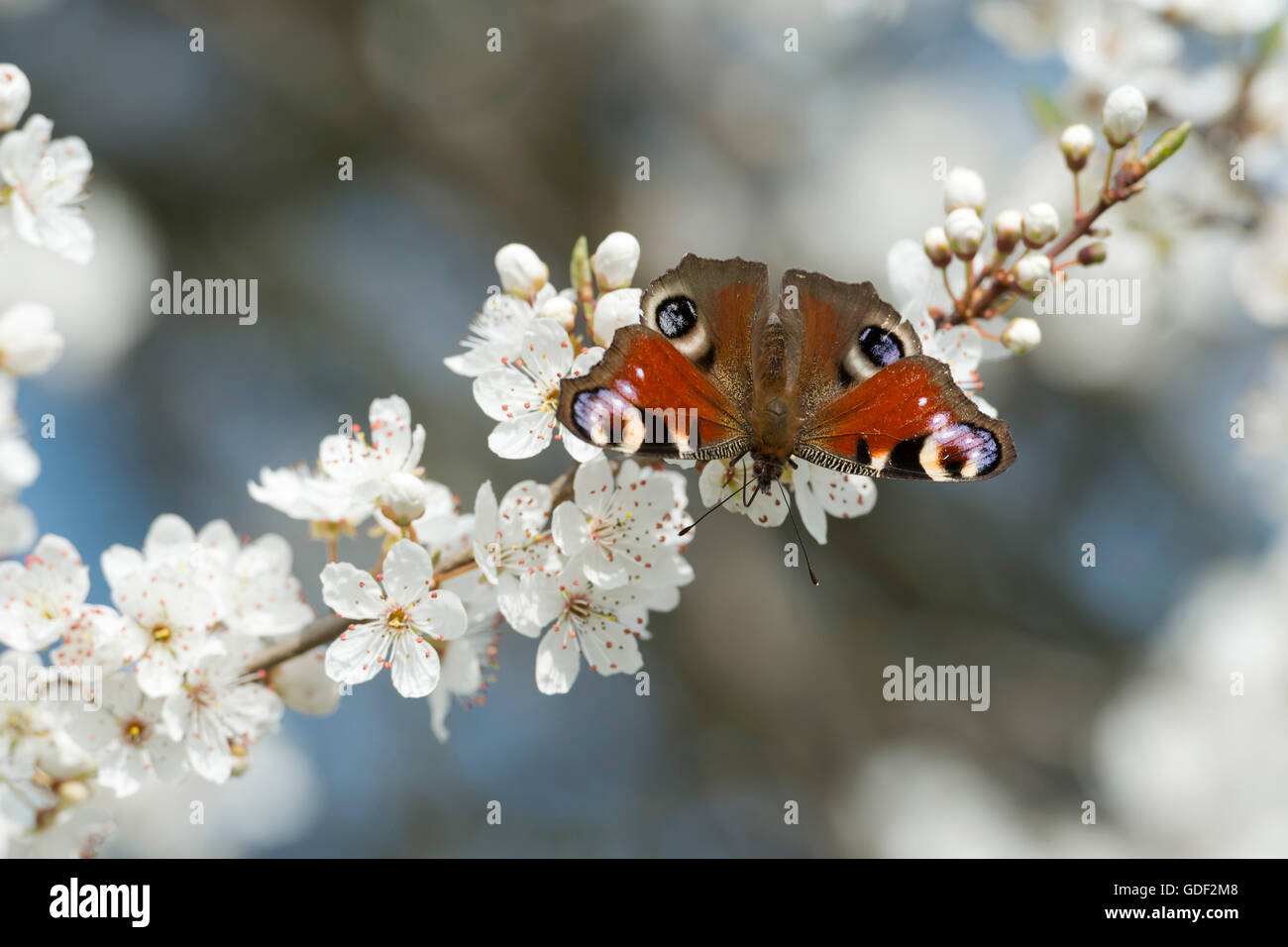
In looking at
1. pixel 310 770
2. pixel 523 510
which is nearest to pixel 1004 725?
pixel 310 770

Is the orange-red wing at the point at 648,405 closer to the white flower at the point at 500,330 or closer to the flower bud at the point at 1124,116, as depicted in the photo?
the white flower at the point at 500,330

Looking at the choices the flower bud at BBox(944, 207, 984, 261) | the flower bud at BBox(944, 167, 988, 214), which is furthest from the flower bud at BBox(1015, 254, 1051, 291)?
the flower bud at BBox(944, 167, 988, 214)

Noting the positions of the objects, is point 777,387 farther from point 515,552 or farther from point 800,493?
point 515,552

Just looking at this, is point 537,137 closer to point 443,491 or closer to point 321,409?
point 321,409

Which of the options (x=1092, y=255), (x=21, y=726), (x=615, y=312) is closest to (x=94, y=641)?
(x=21, y=726)

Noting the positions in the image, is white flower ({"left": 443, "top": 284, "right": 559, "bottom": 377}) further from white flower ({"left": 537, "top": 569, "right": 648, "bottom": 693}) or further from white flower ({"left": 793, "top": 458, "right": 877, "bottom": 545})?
white flower ({"left": 793, "top": 458, "right": 877, "bottom": 545})

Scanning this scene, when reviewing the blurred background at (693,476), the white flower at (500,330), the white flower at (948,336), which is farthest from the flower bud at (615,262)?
the blurred background at (693,476)
